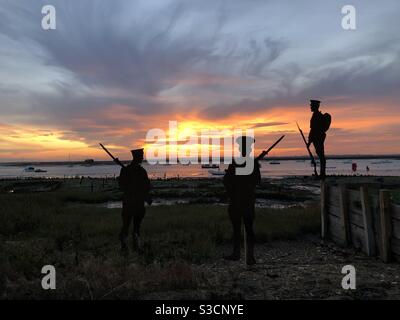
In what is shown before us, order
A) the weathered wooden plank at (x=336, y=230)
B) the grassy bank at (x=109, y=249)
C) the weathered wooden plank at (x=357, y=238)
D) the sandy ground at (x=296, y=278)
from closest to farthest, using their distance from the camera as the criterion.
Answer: the sandy ground at (x=296, y=278), the grassy bank at (x=109, y=249), the weathered wooden plank at (x=357, y=238), the weathered wooden plank at (x=336, y=230)

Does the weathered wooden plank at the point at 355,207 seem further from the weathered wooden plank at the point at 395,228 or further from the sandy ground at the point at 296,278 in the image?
the weathered wooden plank at the point at 395,228

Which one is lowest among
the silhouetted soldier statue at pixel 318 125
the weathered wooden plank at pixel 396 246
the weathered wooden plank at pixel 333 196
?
the weathered wooden plank at pixel 396 246

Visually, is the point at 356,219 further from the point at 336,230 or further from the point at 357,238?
the point at 336,230

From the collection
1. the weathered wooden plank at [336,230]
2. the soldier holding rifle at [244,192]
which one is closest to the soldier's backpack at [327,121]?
the weathered wooden plank at [336,230]

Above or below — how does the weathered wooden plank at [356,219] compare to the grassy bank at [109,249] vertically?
above

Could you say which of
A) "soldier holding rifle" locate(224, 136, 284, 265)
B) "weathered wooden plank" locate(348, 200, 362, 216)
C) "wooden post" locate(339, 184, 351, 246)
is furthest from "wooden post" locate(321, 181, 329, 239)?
"soldier holding rifle" locate(224, 136, 284, 265)

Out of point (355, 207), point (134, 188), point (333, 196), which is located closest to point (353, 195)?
point (355, 207)

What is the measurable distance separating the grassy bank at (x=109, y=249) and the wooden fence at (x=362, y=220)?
5.57 ft

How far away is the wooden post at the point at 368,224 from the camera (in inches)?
405

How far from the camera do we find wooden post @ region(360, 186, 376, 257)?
10276 mm

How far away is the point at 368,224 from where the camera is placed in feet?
33.9

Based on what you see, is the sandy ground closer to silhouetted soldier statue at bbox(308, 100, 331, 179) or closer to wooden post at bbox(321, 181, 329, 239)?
wooden post at bbox(321, 181, 329, 239)

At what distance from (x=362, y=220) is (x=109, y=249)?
23.3ft
